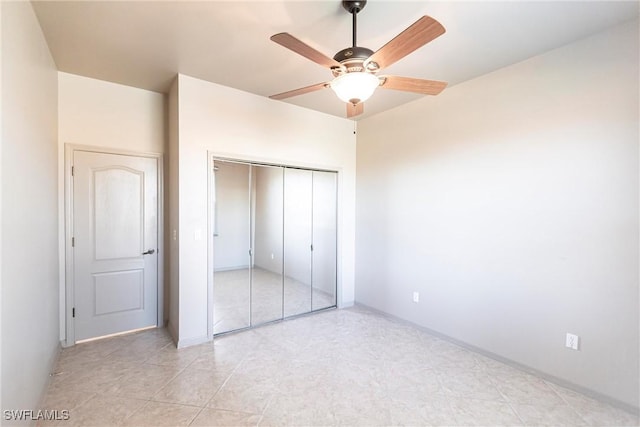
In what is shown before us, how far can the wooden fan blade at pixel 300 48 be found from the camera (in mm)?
1463

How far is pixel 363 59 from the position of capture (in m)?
1.66

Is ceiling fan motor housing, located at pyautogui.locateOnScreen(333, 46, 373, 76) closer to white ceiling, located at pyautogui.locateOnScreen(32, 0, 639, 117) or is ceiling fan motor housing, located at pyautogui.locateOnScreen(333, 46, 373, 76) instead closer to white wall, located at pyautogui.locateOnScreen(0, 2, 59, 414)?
white ceiling, located at pyautogui.locateOnScreen(32, 0, 639, 117)

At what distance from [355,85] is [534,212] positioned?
2.02 meters

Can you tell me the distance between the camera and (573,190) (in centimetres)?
232

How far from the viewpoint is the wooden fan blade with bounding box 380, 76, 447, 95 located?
1.85m

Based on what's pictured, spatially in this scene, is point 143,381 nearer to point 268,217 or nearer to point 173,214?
point 173,214

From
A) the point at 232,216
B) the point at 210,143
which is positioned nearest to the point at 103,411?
the point at 232,216

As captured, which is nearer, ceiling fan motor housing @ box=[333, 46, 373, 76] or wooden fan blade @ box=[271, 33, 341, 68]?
wooden fan blade @ box=[271, 33, 341, 68]

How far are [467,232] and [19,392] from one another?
12.0 feet

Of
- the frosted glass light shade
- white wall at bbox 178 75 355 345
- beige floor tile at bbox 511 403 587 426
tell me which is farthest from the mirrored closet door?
beige floor tile at bbox 511 403 587 426

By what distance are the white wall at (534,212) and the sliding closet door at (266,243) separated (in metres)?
1.54

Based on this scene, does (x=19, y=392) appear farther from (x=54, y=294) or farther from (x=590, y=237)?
(x=590, y=237)

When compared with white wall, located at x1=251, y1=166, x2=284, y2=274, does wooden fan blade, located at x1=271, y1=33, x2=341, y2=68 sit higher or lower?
higher

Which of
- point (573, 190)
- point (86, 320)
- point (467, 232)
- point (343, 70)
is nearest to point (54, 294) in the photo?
point (86, 320)
